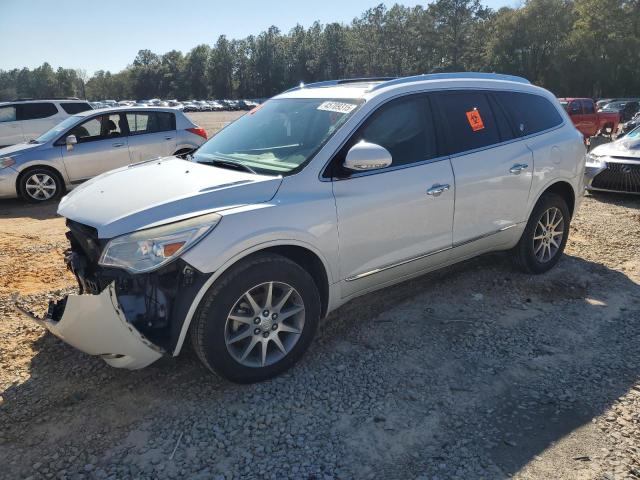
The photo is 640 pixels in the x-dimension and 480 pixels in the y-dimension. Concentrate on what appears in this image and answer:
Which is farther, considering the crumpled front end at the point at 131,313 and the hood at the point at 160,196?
the hood at the point at 160,196

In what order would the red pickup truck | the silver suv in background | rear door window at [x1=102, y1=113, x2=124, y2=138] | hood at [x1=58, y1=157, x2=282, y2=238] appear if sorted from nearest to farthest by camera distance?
hood at [x1=58, y1=157, x2=282, y2=238]
the silver suv in background
rear door window at [x1=102, y1=113, x2=124, y2=138]
the red pickup truck

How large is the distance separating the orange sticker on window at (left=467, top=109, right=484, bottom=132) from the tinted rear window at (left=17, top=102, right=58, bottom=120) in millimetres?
12165

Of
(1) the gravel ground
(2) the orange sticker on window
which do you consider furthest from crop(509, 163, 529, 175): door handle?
(1) the gravel ground

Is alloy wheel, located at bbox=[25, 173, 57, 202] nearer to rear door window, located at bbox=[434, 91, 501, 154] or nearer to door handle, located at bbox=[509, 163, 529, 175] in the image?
rear door window, located at bbox=[434, 91, 501, 154]

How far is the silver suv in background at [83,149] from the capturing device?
352 inches

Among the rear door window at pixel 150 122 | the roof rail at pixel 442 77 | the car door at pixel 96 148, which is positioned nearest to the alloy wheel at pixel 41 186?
the car door at pixel 96 148

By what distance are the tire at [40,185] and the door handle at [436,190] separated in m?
7.72

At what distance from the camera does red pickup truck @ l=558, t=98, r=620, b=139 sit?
20.9 meters

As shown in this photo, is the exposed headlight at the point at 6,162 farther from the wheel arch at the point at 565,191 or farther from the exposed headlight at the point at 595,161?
the exposed headlight at the point at 595,161

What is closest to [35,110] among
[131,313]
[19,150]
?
[19,150]

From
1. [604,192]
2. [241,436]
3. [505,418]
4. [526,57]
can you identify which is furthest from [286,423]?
[526,57]

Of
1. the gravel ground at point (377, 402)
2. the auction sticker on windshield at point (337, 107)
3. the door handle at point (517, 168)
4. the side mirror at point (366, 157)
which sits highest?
the auction sticker on windshield at point (337, 107)

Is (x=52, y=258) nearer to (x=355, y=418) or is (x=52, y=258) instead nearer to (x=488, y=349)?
(x=355, y=418)

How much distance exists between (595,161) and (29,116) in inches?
505
